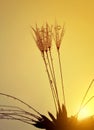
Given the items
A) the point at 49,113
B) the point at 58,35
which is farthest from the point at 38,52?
the point at 49,113

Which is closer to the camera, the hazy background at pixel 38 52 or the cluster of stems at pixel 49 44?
the cluster of stems at pixel 49 44

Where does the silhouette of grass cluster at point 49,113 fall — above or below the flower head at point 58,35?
below

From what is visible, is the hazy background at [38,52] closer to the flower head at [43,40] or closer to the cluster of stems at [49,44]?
the cluster of stems at [49,44]

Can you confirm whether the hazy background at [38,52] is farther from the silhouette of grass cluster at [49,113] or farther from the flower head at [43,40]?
the flower head at [43,40]

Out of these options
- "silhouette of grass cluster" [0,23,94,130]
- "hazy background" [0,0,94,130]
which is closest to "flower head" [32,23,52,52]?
"silhouette of grass cluster" [0,23,94,130]

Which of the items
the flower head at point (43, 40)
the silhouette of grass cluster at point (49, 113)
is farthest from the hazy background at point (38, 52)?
the flower head at point (43, 40)
